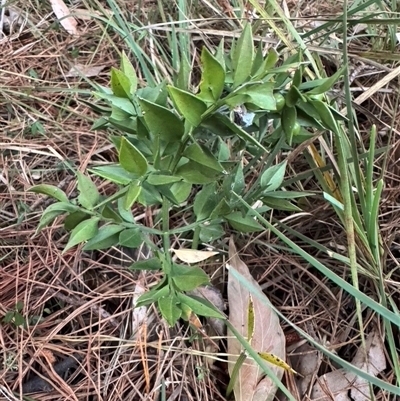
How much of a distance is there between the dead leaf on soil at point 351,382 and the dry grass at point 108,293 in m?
0.03

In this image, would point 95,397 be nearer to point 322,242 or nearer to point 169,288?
point 169,288

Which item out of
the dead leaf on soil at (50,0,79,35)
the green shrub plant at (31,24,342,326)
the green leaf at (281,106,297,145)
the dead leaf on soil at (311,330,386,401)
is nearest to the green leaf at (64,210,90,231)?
the green shrub plant at (31,24,342,326)

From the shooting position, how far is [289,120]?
2.19 ft

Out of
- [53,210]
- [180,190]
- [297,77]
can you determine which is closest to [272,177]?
[180,190]

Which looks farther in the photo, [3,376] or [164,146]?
[3,376]

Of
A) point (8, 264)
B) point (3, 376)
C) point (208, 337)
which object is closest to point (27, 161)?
point (8, 264)

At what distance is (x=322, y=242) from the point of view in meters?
1.10

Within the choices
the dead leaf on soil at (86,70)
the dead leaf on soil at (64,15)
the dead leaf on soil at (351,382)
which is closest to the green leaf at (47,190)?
the dead leaf on soil at (351,382)

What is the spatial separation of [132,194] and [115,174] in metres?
0.07

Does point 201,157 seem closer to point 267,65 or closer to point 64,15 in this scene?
point 267,65

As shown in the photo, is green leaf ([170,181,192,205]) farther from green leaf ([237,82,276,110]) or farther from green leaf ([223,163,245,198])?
green leaf ([237,82,276,110])

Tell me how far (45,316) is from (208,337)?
1.16 feet

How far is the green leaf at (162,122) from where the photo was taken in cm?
64

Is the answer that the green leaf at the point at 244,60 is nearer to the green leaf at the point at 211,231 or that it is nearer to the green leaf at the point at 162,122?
the green leaf at the point at 162,122
